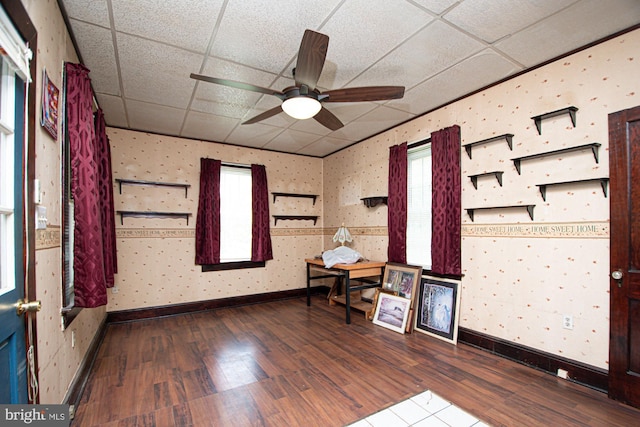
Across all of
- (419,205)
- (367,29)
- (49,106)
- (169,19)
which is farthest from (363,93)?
(49,106)

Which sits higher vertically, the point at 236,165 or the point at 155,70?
the point at 155,70

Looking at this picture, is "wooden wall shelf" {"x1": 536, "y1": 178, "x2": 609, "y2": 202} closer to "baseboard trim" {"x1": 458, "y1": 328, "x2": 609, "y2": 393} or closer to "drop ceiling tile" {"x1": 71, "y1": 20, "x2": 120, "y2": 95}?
"baseboard trim" {"x1": 458, "y1": 328, "x2": 609, "y2": 393}

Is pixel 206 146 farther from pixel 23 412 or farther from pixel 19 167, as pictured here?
pixel 23 412

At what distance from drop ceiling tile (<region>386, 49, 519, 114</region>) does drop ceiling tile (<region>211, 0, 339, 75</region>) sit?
55.4 inches

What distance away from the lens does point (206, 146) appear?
15.6 feet

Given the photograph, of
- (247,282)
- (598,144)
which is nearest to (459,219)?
(598,144)

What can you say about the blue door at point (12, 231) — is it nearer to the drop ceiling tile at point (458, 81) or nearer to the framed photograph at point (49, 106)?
the framed photograph at point (49, 106)

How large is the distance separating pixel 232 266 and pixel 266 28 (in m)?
3.70

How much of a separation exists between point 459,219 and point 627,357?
5.45 ft

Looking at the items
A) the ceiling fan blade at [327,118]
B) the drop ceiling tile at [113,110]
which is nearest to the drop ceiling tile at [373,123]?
the ceiling fan blade at [327,118]

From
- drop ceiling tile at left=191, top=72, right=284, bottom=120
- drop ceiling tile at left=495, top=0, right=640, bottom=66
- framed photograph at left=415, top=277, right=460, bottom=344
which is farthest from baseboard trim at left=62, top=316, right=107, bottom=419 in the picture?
drop ceiling tile at left=495, top=0, right=640, bottom=66

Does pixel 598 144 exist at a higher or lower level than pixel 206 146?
lower

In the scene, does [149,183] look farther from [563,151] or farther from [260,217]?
A: [563,151]

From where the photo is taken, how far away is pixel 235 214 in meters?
4.97
